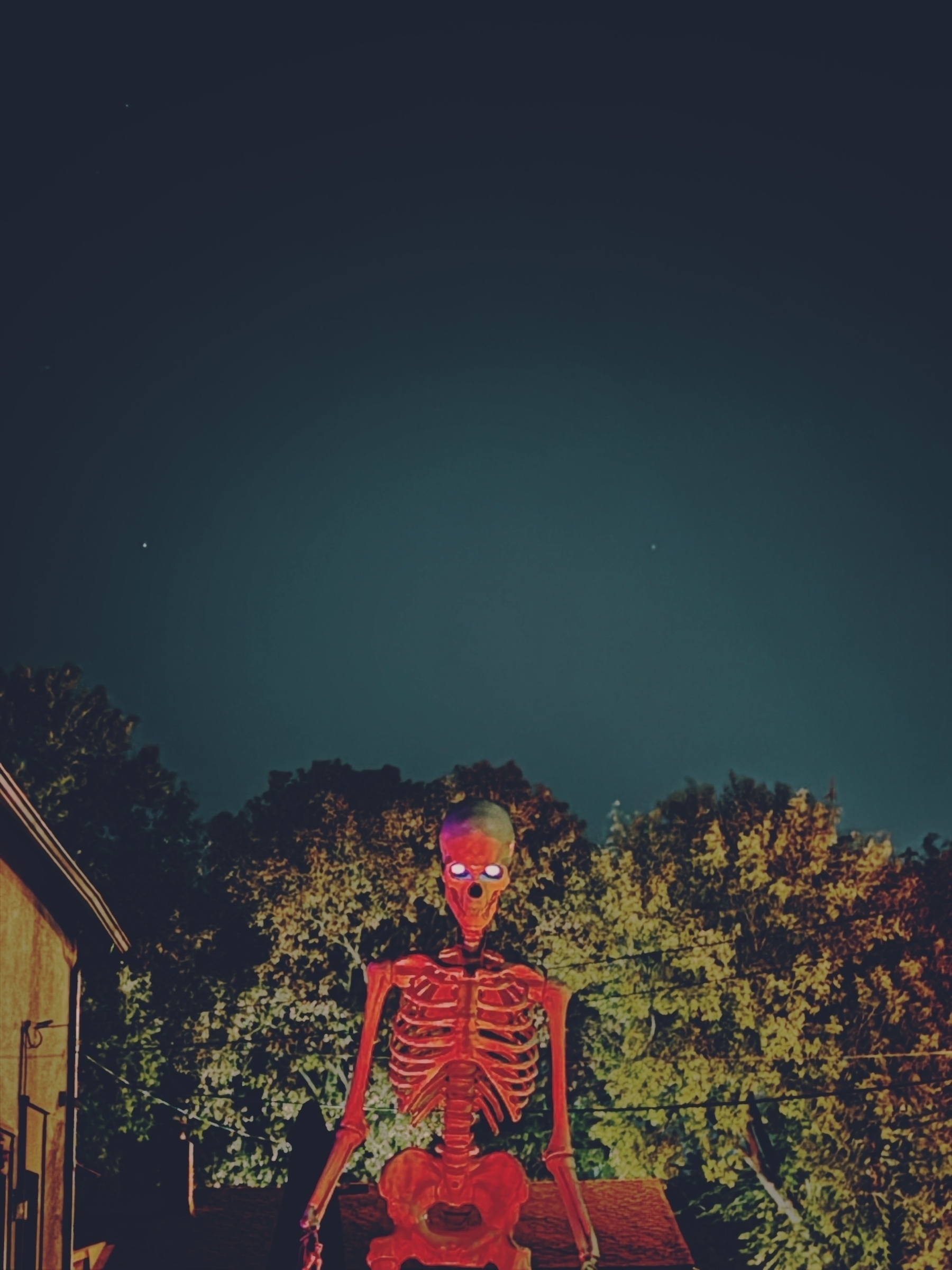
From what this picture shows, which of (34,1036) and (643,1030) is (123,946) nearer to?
(34,1036)

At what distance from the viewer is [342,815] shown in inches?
1158

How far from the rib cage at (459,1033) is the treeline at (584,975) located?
1682 centimetres

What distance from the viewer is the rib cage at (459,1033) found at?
33.9ft

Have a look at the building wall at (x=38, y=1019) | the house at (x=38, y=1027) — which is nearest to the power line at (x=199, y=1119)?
the house at (x=38, y=1027)

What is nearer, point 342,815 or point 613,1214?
point 613,1214

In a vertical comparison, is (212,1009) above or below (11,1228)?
above

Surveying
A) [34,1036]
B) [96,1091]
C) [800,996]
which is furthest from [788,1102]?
[34,1036]

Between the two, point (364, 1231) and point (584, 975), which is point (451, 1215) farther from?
point (584, 975)

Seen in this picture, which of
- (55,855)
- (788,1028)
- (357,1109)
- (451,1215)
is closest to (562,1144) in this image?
(451,1215)

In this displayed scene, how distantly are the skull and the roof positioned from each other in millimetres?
6030

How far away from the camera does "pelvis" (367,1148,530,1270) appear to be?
9875mm

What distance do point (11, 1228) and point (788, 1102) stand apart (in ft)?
53.9

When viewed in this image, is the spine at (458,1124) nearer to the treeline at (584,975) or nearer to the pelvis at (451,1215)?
the pelvis at (451,1215)

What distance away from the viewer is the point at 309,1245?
978 centimetres
